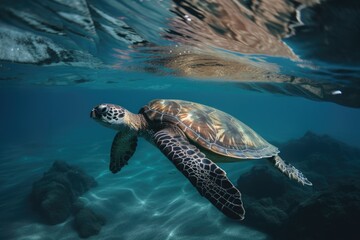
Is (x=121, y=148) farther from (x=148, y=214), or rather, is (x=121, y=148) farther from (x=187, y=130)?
(x=148, y=214)

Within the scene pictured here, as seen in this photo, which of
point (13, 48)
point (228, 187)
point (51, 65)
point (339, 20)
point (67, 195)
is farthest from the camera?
point (51, 65)

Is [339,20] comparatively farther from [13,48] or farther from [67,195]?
[13,48]

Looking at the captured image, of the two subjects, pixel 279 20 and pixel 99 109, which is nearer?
pixel 99 109

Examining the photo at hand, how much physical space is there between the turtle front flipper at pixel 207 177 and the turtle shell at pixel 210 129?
2.61ft

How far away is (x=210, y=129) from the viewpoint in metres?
6.12

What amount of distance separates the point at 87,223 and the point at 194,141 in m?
5.41

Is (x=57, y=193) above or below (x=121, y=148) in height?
below

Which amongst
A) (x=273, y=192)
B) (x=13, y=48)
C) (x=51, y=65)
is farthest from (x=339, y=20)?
(x=51, y=65)

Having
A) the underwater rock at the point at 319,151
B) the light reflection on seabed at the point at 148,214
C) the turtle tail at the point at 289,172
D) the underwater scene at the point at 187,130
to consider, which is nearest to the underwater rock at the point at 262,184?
the underwater scene at the point at 187,130

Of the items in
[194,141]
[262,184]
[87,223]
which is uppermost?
[194,141]

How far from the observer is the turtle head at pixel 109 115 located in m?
5.77

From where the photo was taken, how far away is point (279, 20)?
6566 mm

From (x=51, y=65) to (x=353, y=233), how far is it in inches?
678

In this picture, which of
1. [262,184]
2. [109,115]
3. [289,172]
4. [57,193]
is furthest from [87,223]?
[262,184]
